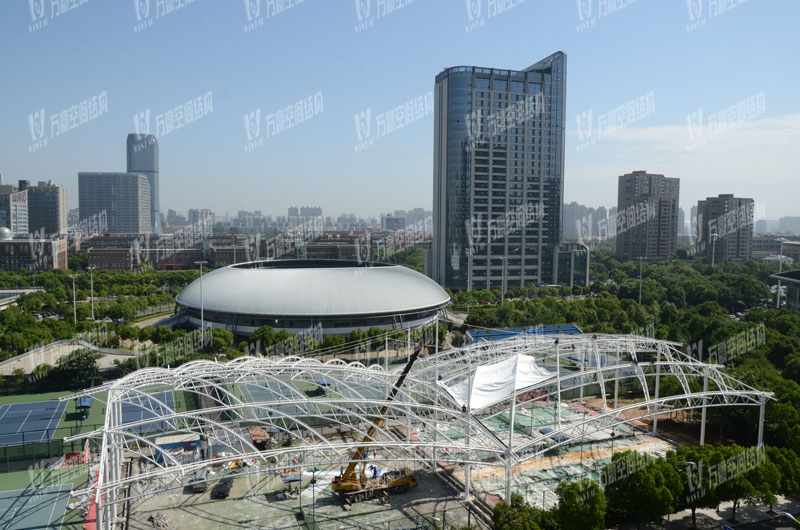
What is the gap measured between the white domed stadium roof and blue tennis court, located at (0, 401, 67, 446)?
13.1 m

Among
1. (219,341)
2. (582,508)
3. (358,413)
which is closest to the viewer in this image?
(582,508)

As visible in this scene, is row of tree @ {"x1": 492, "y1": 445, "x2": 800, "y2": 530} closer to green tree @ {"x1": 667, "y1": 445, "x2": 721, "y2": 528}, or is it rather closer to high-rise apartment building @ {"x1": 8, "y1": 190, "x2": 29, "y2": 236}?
green tree @ {"x1": 667, "y1": 445, "x2": 721, "y2": 528}

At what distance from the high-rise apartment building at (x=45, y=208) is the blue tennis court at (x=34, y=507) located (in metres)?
103

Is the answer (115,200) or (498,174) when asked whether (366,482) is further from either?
(115,200)

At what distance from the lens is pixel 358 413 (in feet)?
59.3

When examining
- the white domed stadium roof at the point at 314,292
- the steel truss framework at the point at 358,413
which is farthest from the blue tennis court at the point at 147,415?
the white domed stadium roof at the point at 314,292

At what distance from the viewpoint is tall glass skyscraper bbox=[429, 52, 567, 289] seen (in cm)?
5819

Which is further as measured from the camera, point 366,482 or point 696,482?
point 366,482

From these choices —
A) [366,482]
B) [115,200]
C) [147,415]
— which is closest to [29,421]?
[147,415]

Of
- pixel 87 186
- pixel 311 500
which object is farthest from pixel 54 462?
pixel 87 186

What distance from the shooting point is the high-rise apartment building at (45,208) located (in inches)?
4122

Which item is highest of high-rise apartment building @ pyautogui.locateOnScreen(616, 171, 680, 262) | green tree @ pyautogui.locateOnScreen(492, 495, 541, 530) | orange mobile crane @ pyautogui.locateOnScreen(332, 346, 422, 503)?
high-rise apartment building @ pyautogui.locateOnScreen(616, 171, 680, 262)

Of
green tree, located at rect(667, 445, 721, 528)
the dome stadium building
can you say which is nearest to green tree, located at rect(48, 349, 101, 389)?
the dome stadium building

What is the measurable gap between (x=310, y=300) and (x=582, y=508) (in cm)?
2507
